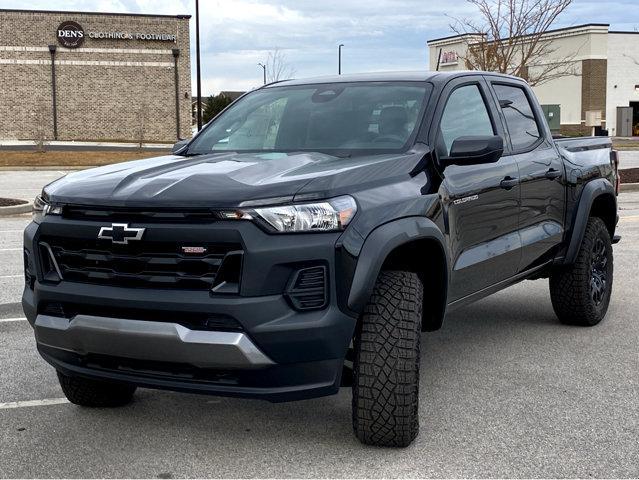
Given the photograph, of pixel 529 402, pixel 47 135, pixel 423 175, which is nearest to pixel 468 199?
pixel 423 175

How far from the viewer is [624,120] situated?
64.0m

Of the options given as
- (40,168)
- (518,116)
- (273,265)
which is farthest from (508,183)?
(40,168)

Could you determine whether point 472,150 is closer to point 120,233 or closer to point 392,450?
point 392,450

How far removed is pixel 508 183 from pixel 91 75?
5101 centimetres

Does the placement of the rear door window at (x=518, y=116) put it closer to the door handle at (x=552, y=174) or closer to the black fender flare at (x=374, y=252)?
the door handle at (x=552, y=174)

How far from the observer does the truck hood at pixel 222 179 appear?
3715 millimetres

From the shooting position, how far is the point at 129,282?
3.80 metres

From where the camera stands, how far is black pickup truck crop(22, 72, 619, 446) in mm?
3629

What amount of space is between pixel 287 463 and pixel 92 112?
52075 mm

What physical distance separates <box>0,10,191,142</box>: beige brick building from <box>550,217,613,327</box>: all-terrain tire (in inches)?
1898

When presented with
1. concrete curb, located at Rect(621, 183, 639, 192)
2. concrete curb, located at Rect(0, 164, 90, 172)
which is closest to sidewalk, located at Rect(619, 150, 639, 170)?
concrete curb, located at Rect(621, 183, 639, 192)

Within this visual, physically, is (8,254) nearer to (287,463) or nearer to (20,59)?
(287,463)

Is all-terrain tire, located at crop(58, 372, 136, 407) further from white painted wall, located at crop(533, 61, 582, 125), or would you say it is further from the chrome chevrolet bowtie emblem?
white painted wall, located at crop(533, 61, 582, 125)

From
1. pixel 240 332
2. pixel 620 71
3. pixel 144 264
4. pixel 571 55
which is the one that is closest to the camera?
pixel 240 332
